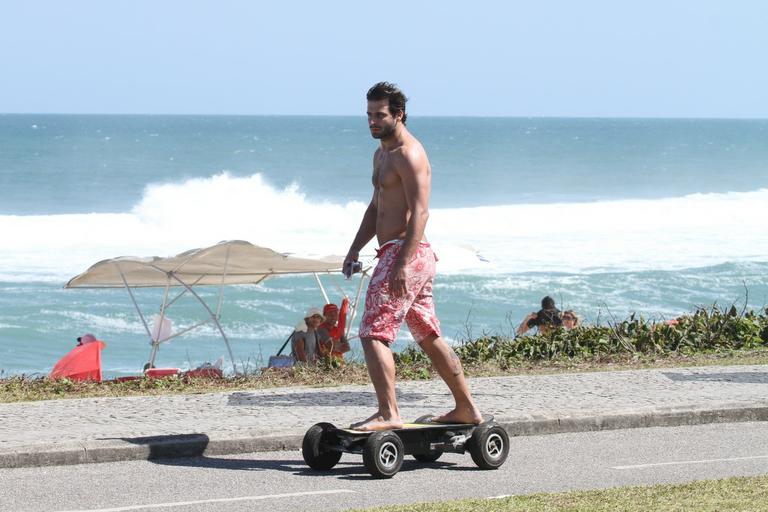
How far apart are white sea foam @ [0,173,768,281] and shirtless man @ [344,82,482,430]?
19844mm

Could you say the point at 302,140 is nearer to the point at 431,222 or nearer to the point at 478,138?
the point at 478,138

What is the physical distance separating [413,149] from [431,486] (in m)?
1.87

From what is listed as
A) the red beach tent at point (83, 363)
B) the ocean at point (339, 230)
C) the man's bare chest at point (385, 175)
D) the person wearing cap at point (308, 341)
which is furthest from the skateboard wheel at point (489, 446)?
the ocean at point (339, 230)

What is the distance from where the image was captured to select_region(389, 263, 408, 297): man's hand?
24.4ft

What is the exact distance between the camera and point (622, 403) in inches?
380

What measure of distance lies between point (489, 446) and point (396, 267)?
1207 millimetres

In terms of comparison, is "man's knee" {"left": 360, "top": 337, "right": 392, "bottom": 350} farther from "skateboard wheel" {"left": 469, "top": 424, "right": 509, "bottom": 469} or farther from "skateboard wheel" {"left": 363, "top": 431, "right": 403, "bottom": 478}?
"skateboard wheel" {"left": 469, "top": 424, "right": 509, "bottom": 469}

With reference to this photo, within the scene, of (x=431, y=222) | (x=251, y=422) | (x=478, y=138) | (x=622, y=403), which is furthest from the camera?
(x=478, y=138)

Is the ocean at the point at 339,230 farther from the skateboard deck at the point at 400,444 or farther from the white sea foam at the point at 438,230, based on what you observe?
the skateboard deck at the point at 400,444

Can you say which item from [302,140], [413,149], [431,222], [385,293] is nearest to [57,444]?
[385,293]

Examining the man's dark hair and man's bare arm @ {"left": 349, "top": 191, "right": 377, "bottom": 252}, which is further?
man's bare arm @ {"left": 349, "top": 191, "right": 377, "bottom": 252}

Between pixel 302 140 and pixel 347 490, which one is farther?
pixel 302 140

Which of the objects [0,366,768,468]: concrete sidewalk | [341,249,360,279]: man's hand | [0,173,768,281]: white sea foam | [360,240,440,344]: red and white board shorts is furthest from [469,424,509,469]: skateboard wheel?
[0,173,768,281]: white sea foam

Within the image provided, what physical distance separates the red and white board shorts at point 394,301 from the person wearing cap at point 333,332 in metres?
6.71
